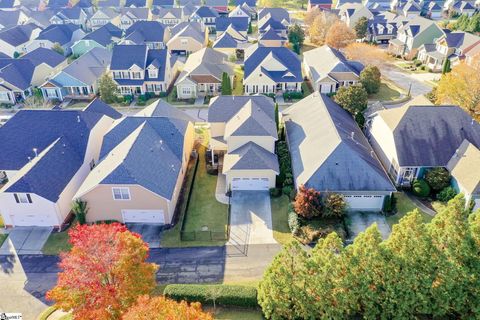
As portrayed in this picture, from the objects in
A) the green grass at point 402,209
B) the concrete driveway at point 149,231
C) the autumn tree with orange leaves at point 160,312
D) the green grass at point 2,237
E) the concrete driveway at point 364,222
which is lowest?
the green grass at point 2,237

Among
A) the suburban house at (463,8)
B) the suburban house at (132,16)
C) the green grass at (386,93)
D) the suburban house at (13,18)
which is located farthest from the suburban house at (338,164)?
the suburban house at (13,18)

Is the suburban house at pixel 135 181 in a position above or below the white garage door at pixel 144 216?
above

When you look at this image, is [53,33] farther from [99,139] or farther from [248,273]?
[248,273]

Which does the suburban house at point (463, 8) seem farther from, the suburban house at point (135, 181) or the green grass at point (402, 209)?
the suburban house at point (135, 181)

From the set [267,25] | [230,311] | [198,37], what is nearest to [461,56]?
[267,25]

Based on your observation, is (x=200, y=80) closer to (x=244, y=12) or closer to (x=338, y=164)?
(x=338, y=164)

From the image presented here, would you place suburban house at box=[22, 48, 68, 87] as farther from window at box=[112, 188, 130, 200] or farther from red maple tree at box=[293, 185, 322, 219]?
red maple tree at box=[293, 185, 322, 219]
